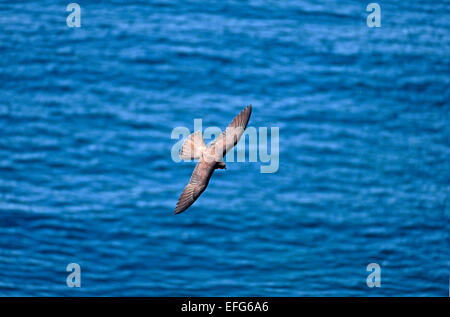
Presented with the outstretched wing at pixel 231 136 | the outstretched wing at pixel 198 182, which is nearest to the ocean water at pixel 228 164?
the outstretched wing at pixel 198 182

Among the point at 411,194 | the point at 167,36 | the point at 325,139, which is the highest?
the point at 167,36

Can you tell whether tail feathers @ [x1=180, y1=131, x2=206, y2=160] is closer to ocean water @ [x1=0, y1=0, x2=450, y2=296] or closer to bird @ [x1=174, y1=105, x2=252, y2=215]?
bird @ [x1=174, y1=105, x2=252, y2=215]

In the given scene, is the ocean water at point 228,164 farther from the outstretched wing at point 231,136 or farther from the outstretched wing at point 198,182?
the outstretched wing at point 231,136

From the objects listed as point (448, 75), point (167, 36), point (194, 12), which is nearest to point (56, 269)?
point (167, 36)

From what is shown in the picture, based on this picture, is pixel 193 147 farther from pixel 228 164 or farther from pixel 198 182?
pixel 228 164

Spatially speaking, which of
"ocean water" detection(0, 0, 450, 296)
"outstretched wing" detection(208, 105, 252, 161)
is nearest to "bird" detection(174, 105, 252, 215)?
"outstretched wing" detection(208, 105, 252, 161)

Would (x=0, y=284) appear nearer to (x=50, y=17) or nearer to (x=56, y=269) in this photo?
(x=56, y=269)

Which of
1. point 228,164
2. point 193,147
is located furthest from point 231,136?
point 228,164

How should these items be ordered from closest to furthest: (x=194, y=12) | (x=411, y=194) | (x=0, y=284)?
1. (x=0, y=284)
2. (x=411, y=194)
3. (x=194, y=12)
